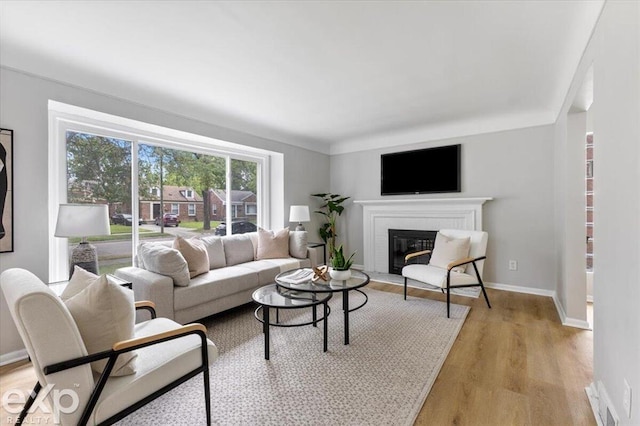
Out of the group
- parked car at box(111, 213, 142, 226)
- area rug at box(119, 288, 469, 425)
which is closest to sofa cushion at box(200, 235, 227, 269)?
area rug at box(119, 288, 469, 425)

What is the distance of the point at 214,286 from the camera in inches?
115

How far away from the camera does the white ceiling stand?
1.82 metres

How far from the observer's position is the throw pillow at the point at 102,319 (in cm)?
127

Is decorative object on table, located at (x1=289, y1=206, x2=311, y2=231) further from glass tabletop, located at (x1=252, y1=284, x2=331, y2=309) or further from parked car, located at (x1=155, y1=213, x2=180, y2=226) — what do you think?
glass tabletop, located at (x1=252, y1=284, x2=331, y2=309)

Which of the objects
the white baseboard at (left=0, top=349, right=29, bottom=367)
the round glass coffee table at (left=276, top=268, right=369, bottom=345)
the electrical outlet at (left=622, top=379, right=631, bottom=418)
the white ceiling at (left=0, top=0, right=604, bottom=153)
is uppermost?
the white ceiling at (left=0, top=0, right=604, bottom=153)

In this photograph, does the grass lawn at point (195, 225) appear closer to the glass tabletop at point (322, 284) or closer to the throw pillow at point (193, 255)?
the throw pillow at point (193, 255)

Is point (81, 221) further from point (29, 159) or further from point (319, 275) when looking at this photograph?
point (319, 275)

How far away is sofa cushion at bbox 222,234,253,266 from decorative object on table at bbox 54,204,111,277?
1459mm

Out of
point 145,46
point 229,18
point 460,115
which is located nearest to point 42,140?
point 145,46

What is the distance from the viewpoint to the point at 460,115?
154 inches

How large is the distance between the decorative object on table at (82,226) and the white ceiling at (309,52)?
1.17 metres

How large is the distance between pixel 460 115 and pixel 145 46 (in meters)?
3.63

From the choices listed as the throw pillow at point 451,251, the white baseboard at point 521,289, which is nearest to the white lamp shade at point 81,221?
the throw pillow at point 451,251

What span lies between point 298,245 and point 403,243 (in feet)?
6.04
